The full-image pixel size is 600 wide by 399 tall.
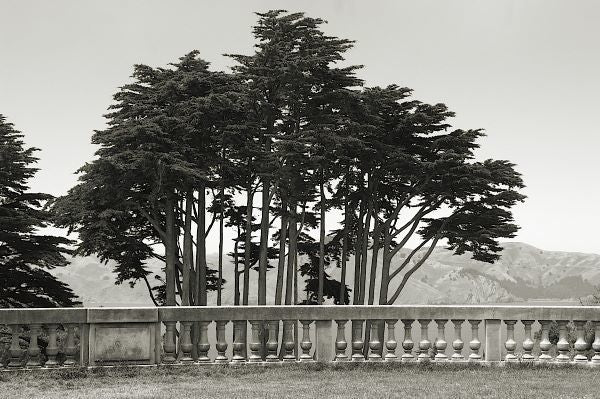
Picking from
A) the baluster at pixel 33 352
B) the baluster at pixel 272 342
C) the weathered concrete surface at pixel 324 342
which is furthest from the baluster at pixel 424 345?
the baluster at pixel 33 352

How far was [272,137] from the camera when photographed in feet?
135

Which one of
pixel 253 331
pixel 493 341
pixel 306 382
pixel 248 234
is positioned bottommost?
pixel 306 382

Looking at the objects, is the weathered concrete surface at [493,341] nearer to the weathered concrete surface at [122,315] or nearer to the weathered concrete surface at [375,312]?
the weathered concrete surface at [375,312]

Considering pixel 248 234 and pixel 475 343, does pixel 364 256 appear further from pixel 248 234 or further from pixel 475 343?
pixel 475 343

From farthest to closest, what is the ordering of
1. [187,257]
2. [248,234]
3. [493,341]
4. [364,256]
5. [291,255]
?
1. [364,256]
2. [248,234]
3. [291,255]
4. [187,257]
5. [493,341]

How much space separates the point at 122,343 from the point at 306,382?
308cm

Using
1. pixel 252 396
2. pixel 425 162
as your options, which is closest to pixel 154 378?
pixel 252 396

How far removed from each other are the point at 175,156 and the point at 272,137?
5.13m

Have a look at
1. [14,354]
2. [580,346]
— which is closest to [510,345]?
[580,346]

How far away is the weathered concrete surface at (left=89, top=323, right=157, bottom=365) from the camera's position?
12578 millimetres

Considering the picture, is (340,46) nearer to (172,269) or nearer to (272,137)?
(272,137)

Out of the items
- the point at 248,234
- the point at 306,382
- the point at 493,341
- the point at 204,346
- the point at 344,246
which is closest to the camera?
the point at 306,382

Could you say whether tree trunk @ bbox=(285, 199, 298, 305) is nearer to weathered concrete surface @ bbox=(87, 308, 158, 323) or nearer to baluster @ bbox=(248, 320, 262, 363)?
baluster @ bbox=(248, 320, 262, 363)

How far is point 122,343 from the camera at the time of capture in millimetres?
12680
